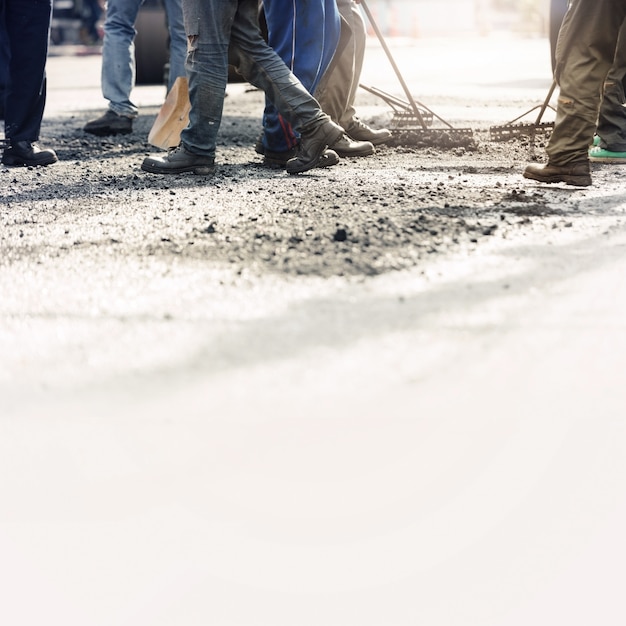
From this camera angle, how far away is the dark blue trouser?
515 cm

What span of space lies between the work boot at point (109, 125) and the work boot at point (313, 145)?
2.41 m

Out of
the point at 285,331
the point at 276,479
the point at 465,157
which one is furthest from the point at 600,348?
the point at 465,157

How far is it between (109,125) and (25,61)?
4.91ft

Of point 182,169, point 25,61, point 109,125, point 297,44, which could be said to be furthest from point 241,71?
point 109,125

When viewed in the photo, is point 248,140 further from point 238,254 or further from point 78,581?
point 78,581

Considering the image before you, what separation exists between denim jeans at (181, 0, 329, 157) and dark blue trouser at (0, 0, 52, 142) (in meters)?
1.08

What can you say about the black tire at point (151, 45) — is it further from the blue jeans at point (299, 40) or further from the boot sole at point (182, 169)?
the boot sole at point (182, 169)

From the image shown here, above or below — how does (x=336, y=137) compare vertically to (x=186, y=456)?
above

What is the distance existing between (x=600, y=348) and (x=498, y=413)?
43 centimetres

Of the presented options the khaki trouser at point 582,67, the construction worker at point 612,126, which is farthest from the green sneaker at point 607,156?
the khaki trouser at point 582,67

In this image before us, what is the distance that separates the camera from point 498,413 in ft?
6.61

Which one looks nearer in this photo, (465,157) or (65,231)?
(65,231)

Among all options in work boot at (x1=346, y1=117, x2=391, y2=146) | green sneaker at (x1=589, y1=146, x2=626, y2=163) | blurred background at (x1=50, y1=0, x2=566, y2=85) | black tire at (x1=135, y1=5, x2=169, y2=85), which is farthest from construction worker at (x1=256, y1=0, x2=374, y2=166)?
black tire at (x1=135, y1=5, x2=169, y2=85)

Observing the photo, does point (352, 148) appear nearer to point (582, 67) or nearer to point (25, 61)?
point (582, 67)
